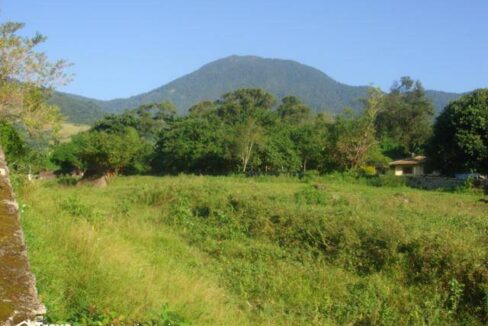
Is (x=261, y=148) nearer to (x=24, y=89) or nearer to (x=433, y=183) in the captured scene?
(x=433, y=183)

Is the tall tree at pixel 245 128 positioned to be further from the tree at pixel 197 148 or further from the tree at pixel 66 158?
the tree at pixel 66 158

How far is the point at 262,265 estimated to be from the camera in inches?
364

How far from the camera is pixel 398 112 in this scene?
53.3 metres

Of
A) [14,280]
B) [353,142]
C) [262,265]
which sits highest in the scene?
[14,280]

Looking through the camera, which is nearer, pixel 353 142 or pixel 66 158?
pixel 353 142

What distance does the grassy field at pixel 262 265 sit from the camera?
443 cm

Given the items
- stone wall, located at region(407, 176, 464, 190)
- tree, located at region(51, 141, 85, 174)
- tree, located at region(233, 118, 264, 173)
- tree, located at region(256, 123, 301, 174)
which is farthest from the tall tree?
tree, located at region(51, 141, 85, 174)

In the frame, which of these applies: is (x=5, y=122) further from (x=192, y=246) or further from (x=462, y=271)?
(x=462, y=271)

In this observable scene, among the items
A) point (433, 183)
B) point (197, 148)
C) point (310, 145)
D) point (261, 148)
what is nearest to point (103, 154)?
point (197, 148)

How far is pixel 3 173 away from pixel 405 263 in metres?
6.97

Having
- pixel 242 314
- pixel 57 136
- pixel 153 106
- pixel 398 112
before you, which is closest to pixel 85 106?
pixel 153 106

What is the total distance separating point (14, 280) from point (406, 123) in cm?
5453

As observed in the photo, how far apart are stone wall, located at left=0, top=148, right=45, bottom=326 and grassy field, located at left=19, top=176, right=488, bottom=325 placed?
56 centimetres

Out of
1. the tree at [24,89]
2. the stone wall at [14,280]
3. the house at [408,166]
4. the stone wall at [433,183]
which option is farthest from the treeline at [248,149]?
the stone wall at [14,280]
